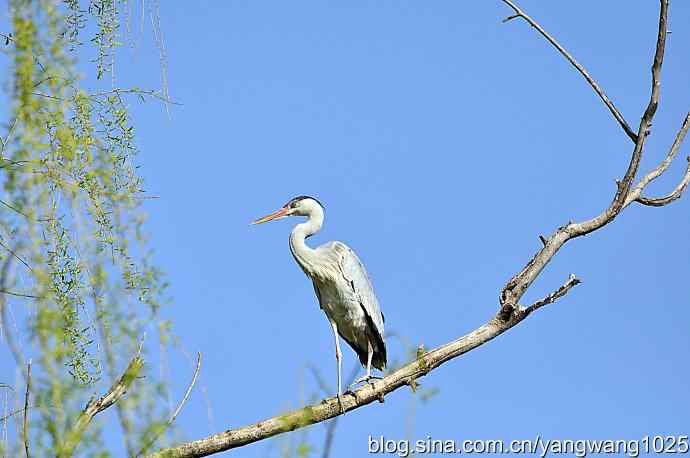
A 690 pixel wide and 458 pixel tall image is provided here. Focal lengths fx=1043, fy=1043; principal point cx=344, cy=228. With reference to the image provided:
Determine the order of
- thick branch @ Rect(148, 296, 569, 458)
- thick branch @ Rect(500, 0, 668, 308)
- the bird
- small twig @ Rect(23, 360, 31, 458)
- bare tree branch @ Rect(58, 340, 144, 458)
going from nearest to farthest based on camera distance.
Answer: bare tree branch @ Rect(58, 340, 144, 458) → small twig @ Rect(23, 360, 31, 458) → thick branch @ Rect(148, 296, 569, 458) → thick branch @ Rect(500, 0, 668, 308) → the bird

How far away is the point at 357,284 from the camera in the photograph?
5062mm

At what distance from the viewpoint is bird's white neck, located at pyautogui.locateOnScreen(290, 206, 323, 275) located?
512 cm

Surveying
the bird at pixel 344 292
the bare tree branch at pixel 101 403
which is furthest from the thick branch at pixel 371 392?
the bird at pixel 344 292

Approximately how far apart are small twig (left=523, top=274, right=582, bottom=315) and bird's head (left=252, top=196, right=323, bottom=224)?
5.83 feet

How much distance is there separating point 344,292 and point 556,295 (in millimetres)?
1486

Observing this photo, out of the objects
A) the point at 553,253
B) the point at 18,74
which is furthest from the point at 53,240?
the point at 553,253

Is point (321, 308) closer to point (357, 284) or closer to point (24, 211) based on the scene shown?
point (357, 284)

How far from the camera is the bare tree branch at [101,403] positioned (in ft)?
5.80

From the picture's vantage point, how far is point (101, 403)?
2.71 m

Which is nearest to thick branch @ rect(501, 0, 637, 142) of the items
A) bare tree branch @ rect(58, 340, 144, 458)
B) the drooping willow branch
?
the drooping willow branch

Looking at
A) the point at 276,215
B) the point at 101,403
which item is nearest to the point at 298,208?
the point at 276,215

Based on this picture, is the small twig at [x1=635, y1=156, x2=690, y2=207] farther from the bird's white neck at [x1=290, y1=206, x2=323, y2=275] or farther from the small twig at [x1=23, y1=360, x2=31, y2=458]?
the small twig at [x1=23, y1=360, x2=31, y2=458]

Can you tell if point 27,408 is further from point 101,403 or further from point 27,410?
point 101,403

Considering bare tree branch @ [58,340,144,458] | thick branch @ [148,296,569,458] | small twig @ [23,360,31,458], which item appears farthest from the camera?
thick branch @ [148,296,569,458]
